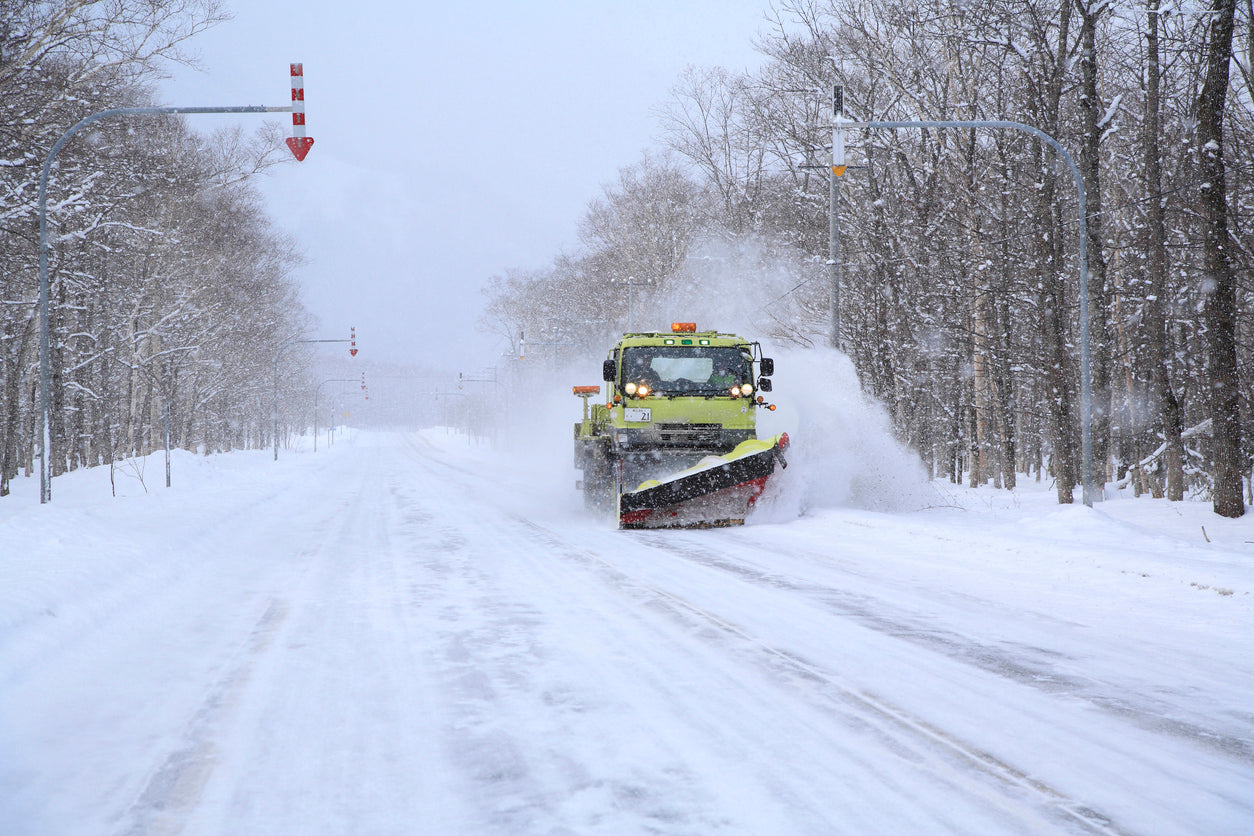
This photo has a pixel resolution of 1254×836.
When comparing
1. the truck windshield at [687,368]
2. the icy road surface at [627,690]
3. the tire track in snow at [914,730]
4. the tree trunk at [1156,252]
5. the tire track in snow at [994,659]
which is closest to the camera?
the tire track in snow at [914,730]

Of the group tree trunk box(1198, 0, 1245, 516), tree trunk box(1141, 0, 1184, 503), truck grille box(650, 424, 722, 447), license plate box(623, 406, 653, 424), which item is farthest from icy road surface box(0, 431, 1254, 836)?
tree trunk box(1141, 0, 1184, 503)

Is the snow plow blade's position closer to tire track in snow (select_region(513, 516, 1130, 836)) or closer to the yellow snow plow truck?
the yellow snow plow truck

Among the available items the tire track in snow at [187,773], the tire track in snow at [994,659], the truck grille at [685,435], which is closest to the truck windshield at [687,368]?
the truck grille at [685,435]

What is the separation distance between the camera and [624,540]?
12.8 metres

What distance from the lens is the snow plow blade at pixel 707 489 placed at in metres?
14.0

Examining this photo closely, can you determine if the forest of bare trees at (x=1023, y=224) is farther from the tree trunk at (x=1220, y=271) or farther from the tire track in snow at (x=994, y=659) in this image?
the tire track in snow at (x=994, y=659)

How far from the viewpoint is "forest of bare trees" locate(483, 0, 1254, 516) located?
17.5 metres

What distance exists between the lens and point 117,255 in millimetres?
30656

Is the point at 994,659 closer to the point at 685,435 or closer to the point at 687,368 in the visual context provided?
the point at 685,435

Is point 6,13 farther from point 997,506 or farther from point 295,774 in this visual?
point 997,506

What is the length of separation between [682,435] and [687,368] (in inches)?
49.4

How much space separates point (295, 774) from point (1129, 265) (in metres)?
26.5

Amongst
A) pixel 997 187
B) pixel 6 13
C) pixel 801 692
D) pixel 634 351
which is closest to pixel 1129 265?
pixel 997 187

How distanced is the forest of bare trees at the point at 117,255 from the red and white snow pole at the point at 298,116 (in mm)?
6322
